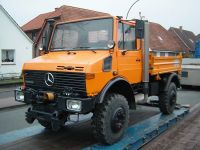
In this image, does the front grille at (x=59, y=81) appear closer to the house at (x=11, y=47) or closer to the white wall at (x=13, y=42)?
the house at (x=11, y=47)

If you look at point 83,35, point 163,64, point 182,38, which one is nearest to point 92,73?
point 83,35

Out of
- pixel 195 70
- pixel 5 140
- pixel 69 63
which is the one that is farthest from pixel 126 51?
pixel 195 70

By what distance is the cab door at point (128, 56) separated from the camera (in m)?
6.10

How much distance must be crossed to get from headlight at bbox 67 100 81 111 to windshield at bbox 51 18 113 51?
4.31 ft

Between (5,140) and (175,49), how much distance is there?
3827cm

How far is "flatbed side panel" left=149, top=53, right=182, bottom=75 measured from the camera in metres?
7.19

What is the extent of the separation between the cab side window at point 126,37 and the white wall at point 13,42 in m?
16.9

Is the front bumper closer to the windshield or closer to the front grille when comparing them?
the front grille

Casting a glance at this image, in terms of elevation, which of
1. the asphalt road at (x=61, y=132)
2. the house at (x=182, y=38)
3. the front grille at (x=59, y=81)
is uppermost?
the house at (x=182, y=38)

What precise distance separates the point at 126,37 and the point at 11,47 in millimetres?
18123

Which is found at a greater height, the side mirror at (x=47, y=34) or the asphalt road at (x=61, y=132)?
the side mirror at (x=47, y=34)

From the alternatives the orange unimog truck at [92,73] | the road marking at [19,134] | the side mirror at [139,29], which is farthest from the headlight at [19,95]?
the side mirror at [139,29]

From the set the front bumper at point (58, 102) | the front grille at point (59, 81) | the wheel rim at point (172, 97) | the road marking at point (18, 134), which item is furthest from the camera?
the wheel rim at point (172, 97)

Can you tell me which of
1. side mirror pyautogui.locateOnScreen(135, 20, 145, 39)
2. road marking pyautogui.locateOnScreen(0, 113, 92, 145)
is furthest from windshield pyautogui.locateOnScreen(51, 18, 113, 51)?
road marking pyautogui.locateOnScreen(0, 113, 92, 145)
